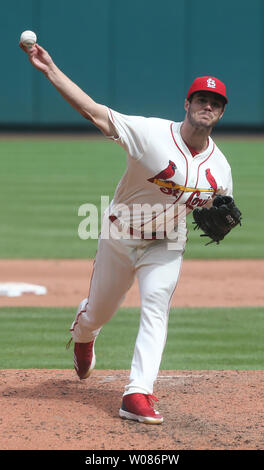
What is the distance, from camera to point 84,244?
12.3 meters

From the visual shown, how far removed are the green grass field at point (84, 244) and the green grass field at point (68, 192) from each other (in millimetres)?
16

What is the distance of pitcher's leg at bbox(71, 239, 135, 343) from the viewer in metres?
5.09

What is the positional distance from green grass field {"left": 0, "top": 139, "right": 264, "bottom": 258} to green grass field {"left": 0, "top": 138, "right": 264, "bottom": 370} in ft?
0.05

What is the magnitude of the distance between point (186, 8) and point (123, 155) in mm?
6552

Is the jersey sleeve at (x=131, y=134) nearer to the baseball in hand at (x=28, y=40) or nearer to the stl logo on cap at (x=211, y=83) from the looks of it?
the stl logo on cap at (x=211, y=83)

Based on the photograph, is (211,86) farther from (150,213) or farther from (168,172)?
(150,213)

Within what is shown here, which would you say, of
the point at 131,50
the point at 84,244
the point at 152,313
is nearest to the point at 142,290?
the point at 152,313

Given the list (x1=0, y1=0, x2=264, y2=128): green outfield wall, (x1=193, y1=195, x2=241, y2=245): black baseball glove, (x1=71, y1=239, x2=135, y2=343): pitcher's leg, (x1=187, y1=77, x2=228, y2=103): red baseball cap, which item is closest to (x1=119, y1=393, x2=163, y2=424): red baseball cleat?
(x1=71, y1=239, x2=135, y2=343): pitcher's leg

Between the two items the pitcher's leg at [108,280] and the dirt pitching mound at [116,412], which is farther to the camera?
the pitcher's leg at [108,280]

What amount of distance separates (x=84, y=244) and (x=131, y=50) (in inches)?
657

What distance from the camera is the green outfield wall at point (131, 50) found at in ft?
90.2

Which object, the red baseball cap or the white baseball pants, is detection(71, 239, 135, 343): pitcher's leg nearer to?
the white baseball pants

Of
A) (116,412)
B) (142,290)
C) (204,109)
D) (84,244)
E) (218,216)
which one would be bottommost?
(116,412)

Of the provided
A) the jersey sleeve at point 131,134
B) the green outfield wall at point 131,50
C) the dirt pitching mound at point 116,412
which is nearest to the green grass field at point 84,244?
the dirt pitching mound at point 116,412
